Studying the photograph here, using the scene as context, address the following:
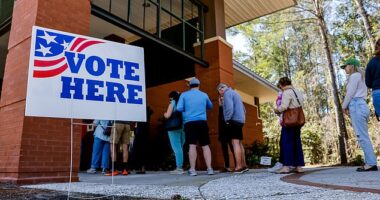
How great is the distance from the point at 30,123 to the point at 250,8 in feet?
26.1

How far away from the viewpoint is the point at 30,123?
4715 mm

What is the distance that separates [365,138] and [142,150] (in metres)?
3.99

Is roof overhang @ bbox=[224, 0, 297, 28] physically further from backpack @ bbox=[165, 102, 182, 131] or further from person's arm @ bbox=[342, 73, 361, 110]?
person's arm @ bbox=[342, 73, 361, 110]

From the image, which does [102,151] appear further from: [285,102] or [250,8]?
[250,8]

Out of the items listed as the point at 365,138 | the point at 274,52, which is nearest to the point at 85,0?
the point at 365,138

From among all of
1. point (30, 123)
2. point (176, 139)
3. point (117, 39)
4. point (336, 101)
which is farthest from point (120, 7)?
point (336, 101)

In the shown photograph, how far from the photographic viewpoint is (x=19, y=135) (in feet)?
15.2

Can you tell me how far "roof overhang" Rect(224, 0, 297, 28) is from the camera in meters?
10.2

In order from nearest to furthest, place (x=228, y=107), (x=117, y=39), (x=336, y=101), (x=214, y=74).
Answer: (x=228, y=107), (x=214, y=74), (x=117, y=39), (x=336, y=101)

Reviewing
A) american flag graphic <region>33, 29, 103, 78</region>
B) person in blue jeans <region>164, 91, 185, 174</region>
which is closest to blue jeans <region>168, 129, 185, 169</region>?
person in blue jeans <region>164, 91, 185, 174</region>

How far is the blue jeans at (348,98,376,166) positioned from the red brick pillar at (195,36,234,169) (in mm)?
3246

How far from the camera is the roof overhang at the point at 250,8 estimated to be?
33.4 ft

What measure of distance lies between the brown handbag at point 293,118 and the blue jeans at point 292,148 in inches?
5.6

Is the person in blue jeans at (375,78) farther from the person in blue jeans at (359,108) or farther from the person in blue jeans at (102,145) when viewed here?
the person in blue jeans at (102,145)
